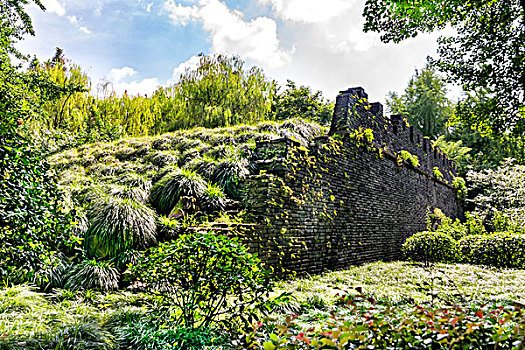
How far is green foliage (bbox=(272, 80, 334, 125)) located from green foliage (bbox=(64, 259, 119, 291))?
1182 cm

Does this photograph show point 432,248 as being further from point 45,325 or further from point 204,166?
point 45,325

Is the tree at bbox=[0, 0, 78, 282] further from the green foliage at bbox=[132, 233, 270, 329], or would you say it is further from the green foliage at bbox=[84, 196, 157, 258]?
the green foliage at bbox=[84, 196, 157, 258]

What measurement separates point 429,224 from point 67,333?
36.9 ft

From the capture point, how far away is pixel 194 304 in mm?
2301

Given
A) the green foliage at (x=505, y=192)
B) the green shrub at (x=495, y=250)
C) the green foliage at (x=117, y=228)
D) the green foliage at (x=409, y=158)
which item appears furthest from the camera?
the green foliage at (x=505, y=192)

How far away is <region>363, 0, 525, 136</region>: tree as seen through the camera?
215 inches

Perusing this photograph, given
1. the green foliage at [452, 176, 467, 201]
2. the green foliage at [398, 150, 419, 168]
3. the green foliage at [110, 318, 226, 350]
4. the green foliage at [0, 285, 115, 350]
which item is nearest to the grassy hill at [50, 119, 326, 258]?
the green foliage at [0, 285, 115, 350]

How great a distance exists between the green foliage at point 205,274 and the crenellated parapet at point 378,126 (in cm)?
457

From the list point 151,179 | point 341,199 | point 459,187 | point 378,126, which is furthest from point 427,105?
point 151,179

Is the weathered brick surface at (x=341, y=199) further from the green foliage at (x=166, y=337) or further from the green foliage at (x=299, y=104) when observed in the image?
the green foliage at (x=299, y=104)

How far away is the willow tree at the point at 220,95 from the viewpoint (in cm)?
1045

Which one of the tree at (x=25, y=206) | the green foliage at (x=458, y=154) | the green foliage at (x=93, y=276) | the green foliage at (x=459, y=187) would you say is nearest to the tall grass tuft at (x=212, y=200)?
the green foliage at (x=93, y=276)

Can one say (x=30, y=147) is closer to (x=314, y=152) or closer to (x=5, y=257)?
(x=5, y=257)

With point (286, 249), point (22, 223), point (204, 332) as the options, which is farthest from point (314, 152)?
point (22, 223)
